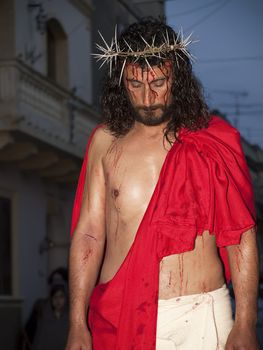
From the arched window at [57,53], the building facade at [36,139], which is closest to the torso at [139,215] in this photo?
the building facade at [36,139]

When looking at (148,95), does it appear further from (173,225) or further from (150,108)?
(173,225)

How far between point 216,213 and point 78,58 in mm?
15275

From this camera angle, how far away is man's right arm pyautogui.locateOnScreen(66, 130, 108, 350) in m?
4.18

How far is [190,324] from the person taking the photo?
393 cm

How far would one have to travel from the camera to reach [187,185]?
4039 millimetres

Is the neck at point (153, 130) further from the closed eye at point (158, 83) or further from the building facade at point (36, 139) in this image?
the building facade at point (36, 139)

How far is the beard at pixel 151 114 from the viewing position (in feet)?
13.8

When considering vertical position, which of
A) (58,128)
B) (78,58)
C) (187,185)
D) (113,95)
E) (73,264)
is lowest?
(73,264)

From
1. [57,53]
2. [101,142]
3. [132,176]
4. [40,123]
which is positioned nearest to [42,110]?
[40,123]

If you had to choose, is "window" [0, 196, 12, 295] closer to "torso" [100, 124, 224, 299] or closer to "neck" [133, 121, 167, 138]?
"torso" [100, 124, 224, 299]

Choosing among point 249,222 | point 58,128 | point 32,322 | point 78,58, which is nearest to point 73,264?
point 249,222

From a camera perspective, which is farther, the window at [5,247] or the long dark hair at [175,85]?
the window at [5,247]

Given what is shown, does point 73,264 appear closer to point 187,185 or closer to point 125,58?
point 187,185

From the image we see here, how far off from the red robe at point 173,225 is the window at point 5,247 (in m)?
11.6
